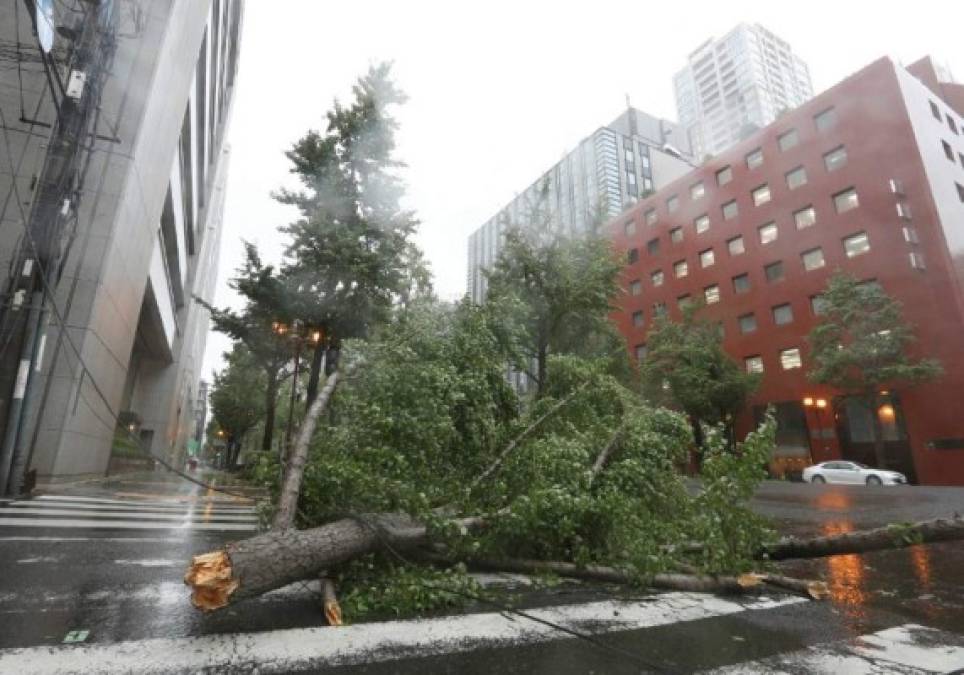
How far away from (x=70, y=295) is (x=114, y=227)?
206 centimetres

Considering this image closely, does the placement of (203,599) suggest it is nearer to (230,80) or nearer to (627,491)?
(627,491)

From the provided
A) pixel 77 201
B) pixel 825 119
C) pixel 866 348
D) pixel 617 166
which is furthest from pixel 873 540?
pixel 617 166

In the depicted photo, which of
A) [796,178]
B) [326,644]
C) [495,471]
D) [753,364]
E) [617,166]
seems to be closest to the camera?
[326,644]

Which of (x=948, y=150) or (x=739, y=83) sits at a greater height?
(x=739, y=83)

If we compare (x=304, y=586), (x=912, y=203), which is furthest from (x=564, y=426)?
(x=912, y=203)

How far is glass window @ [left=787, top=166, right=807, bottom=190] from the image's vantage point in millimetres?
32594

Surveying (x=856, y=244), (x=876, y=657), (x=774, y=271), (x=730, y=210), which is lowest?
(x=876, y=657)

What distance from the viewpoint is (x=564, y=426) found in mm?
7098

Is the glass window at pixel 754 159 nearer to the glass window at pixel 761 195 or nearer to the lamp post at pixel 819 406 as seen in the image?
the glass window at pixel 761 195

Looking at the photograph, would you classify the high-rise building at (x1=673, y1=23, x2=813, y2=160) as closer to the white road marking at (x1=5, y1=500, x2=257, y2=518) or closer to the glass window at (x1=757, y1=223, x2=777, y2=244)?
the glass window at (x1=757, y1=223, x2=777, y2=244)

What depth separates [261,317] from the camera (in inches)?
731

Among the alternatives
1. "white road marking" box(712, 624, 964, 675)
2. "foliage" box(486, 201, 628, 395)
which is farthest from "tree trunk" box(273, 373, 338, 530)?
"foliage" box(486, 201, 628, 395)

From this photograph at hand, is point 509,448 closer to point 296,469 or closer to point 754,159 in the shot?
point 296,469

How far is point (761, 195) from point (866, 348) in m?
16.2
